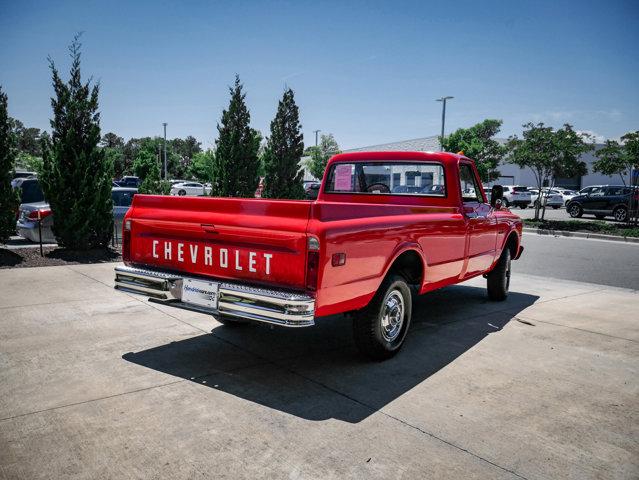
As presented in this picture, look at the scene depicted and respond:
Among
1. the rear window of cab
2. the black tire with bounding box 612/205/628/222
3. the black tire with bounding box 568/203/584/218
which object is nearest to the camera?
the rear window of cab

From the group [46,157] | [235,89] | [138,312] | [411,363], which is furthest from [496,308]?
[235,89]

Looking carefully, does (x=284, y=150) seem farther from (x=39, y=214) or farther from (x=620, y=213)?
(x=620, y=213)

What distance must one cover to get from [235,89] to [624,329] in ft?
39.5

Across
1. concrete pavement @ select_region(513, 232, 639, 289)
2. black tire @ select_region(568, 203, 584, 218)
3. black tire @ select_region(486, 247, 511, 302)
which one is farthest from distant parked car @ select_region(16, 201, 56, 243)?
black tire @ select_region(568, 203, 584, 218)

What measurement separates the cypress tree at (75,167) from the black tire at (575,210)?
22.5 m

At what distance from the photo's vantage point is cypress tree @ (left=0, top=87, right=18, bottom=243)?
363 inches

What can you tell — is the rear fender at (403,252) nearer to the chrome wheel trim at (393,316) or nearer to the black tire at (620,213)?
the chrome wheel trim at (393,316)

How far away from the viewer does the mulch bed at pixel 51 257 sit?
8805mm

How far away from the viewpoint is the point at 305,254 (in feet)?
11.3

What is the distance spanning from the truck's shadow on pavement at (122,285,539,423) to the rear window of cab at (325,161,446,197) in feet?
5.13

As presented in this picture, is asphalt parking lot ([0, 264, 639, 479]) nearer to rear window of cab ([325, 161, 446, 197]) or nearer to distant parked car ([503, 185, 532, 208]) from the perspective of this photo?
rear window of cab ([325, 161, 446, 197])

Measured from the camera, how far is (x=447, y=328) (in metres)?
5.54

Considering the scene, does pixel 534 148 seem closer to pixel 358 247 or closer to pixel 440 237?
pixel 440 237

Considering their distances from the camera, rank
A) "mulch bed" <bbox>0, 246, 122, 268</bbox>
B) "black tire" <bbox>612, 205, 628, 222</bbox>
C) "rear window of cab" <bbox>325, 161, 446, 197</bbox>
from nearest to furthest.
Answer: "rear window of cab" <bbox>325, 161, 446, 197</bbox>
"mulch bed" <bbox>0, 246, 122, 268</bbox>
"black tire" <bbox>612, 205, 628, 222</bbox>
